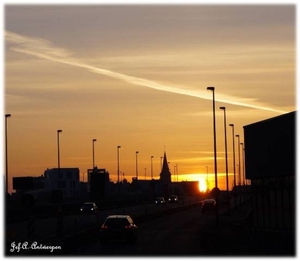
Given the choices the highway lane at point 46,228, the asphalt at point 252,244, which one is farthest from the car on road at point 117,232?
the asphalt at point 252,244

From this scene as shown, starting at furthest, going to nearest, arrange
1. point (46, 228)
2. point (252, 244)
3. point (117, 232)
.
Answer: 1. point (46, 228)
2. point (117, 232)
3. point (252, 244)

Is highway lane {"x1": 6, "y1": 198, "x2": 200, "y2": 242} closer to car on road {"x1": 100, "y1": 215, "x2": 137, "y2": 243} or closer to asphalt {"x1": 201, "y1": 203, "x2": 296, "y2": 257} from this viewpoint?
car on road {"x1": 100, "y1": 215, "x2": 137, "y2": 243}

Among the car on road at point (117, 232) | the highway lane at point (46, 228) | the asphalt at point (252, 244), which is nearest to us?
the asphalt at point (252, 244)

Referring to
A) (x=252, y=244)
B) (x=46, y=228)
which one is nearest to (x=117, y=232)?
(x=252, y=244)

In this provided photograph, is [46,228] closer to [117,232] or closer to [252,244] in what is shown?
[117,232]

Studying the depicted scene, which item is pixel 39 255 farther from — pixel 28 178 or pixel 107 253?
pixel 28 178

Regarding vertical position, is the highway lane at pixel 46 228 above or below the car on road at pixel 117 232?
below

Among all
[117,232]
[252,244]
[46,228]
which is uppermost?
[117,232]

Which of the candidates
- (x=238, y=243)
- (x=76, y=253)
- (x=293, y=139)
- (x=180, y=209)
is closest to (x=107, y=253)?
(x=76, y=253)

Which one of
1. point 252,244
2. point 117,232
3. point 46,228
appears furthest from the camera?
point 46,228

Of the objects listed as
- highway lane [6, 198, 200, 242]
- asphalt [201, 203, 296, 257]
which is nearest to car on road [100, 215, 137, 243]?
highway lane [6, 198, 200, 242]

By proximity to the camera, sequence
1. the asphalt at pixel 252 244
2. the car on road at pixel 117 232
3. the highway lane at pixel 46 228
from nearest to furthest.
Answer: the asphalt at pixel 252 244
the car on road at pixel 117 232
the highway lane at pixel 46 228

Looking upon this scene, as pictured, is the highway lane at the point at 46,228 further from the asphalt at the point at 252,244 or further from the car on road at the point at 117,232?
the asphalt at the point at 252,244

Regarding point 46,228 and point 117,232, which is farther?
point 46,228
